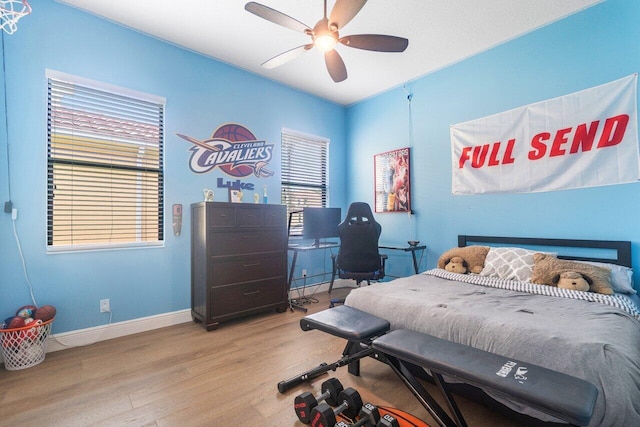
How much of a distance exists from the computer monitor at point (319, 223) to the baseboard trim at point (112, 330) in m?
1.69

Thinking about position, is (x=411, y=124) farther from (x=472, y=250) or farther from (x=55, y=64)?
(x=55, y=64)

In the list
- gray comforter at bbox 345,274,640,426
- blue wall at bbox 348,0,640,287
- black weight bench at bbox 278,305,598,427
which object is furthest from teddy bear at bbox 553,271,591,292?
black weight bench at bbox 278,305,598,427

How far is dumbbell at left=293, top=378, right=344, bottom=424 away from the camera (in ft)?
4.94

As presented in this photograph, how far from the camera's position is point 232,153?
3500mm

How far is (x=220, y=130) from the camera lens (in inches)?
134

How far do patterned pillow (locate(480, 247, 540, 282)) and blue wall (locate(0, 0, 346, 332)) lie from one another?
275 cm

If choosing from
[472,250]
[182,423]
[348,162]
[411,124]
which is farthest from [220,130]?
[472,250]

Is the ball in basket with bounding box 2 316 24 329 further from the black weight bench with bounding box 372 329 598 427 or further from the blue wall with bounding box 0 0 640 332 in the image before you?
the black weight bench with bounding box 372 329 598 427

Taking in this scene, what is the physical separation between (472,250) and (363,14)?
2.51 m

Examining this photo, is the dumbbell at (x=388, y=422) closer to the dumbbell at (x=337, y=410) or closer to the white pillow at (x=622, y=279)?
the dumbbell at (x=337, y=410)

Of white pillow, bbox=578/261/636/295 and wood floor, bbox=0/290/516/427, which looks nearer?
wood floor, bbox=0/290/516/427

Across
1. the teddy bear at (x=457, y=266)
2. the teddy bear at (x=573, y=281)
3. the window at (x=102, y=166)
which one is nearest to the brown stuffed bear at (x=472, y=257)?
the teddy bear at (x=457, y=266)

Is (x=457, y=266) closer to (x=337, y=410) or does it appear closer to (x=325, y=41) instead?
(x=337, y=410)

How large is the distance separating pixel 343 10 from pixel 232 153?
2070mm
